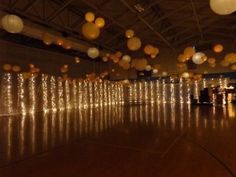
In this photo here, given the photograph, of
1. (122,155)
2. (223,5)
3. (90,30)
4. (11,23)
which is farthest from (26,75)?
(223,5)

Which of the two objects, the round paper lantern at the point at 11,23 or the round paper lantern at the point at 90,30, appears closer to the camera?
the round paper lantern at the point at 11,23

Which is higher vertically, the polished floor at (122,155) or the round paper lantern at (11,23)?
the round paper lantern at (11,23)

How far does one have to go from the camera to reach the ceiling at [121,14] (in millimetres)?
9250

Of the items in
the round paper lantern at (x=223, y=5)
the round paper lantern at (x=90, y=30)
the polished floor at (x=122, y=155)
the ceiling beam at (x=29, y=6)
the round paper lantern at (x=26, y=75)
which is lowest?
the polished floor at (x=122, y=155)

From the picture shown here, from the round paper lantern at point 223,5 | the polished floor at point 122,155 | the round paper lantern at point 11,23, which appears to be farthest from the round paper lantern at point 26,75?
the round paper lantern at point 223,5

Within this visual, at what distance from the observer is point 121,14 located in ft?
35.6

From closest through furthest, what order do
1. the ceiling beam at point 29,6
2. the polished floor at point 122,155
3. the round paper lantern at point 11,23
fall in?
1. the polished floor at point 122,155
2. the round paper lantern at point 11,23
3. the ceiling beam at point 29,6

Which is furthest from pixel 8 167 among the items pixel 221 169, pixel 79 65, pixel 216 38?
pixel 216 38

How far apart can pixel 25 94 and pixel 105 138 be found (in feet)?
28.9

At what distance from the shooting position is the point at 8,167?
2834 millimetres

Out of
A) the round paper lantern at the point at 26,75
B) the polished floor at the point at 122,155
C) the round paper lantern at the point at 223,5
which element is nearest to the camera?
the polished floor at the point at 122,155

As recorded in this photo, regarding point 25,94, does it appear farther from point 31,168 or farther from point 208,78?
point 208,78

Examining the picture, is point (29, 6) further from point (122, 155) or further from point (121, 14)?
point (122, 155)

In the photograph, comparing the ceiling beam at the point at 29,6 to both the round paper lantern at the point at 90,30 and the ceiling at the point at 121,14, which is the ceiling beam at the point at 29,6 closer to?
the ceiling at the point at 121,14
